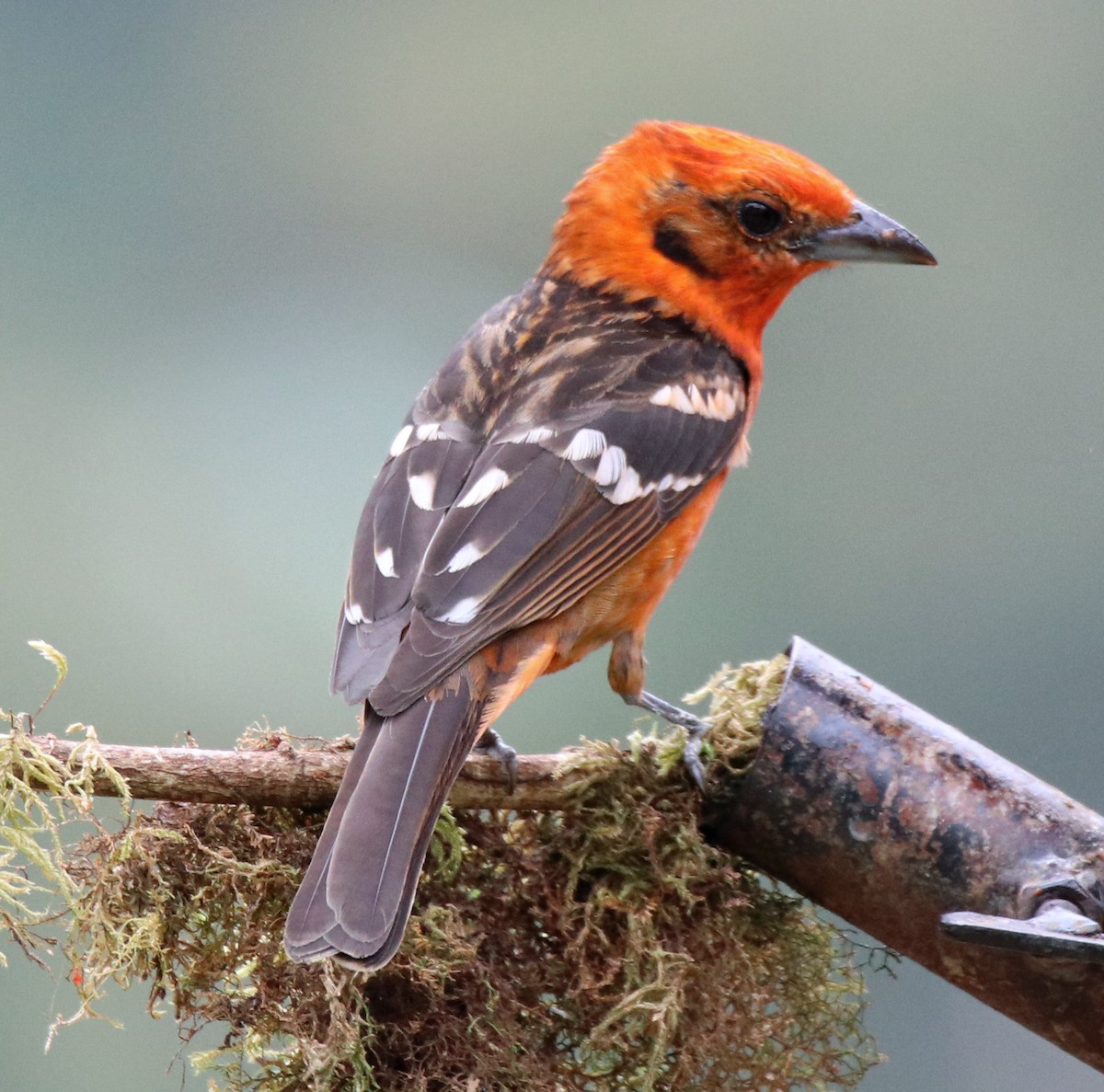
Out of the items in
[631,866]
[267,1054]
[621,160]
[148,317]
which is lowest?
[148,317]

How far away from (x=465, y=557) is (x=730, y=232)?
4.60 feet

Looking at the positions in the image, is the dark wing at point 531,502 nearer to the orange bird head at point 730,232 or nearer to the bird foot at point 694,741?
the orange bird head at point 730,232

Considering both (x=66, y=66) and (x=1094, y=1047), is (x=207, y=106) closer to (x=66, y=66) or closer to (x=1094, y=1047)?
(x=66, y=66)

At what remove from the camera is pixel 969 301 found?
15539 millimetres

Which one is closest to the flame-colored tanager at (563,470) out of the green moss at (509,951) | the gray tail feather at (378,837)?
the gray tail feather at (378,837)

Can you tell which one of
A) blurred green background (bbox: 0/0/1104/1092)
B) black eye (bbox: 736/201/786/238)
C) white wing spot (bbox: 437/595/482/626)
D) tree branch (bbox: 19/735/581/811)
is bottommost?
blurred green background (bbox: 0/0/1104/1092)

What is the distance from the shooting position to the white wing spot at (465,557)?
334cm

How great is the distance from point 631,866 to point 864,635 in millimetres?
9417

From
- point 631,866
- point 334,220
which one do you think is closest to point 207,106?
point 334,220

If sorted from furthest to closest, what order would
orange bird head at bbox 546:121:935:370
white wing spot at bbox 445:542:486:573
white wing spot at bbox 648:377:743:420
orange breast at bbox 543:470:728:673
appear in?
orange bird head at bbox 546:121:935:370 → white wing spot at bbox 648:377:743:420 → orange breast at bbox 543:470:728:673 → white wing spot at bbox 445:542:486:573

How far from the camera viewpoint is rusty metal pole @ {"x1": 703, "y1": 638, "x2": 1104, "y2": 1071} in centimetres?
279

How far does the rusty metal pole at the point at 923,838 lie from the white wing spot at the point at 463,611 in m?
A: 0.63

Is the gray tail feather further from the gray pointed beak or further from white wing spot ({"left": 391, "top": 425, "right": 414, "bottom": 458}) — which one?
the gray pointed beak

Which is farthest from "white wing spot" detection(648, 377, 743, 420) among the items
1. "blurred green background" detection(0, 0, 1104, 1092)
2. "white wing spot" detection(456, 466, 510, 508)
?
"blurred green background" detection(0, 0, 1104, 1092)
